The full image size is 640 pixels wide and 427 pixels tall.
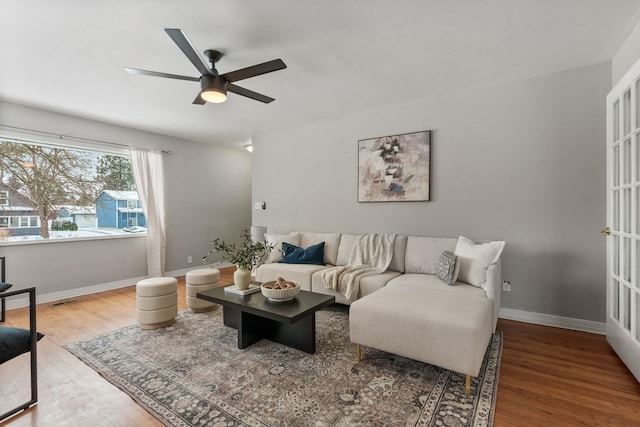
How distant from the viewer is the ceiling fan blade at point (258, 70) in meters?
2.14

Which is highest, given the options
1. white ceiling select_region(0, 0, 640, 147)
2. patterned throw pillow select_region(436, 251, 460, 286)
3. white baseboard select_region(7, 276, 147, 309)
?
white ceiling select_region(0, 0, 640, 147)

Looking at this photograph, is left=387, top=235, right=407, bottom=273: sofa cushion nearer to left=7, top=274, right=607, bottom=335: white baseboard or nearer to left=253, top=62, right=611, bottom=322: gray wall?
left=253, top=62, right=611, bottom=322: gray wall

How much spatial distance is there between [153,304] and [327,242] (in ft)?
6.93

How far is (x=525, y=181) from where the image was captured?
303 cm

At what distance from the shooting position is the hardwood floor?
5.37 feet

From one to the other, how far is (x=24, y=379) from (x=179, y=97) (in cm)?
290

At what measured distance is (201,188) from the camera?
5.64 metres

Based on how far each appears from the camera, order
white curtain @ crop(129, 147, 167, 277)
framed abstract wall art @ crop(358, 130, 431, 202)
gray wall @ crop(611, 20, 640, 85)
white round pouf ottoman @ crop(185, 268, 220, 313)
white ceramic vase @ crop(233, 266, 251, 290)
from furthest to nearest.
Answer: white curtain @ crop(129, 147, 167, 277), framed abstract wall art @ crop(358, 130, 431, 202), white round pouf ottoman @ crop(185, 268, 220, 313), white ceramic vase @ crop(233, 266, 251, 290), gray wall @ crop(611, 20, 640, 85)

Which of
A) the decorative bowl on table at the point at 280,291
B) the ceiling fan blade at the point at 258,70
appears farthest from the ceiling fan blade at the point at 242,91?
the decorative bowl on table at the point at 280,291

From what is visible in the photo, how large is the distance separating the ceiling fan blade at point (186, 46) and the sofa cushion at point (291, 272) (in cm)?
224

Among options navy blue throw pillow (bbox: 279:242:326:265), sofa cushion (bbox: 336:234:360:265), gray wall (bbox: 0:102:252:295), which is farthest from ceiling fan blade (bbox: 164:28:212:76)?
gray wall (bbox: 0:102:252:295)

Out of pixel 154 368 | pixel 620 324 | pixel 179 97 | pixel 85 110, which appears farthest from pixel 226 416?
pixel 85 110

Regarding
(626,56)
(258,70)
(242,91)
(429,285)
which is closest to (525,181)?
(626,56)

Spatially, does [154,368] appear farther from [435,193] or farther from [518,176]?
[518,176]
